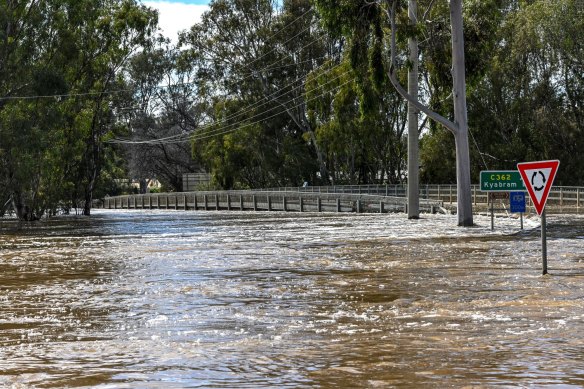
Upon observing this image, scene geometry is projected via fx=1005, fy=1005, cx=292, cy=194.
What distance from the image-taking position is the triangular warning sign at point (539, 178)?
15359mm

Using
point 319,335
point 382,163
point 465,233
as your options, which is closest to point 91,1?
point 382,163

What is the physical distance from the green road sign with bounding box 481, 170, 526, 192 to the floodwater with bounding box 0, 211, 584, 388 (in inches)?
225

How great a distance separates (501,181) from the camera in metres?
29.0

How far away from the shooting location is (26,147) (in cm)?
4988

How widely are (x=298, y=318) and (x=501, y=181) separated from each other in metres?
18.0

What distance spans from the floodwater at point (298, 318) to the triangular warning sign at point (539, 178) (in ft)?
4.18

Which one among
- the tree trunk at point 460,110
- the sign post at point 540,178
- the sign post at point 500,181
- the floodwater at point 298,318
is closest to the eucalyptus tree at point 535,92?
the tree trunk at point 460,110

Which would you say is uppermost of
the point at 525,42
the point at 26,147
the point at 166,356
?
the point at 525,42

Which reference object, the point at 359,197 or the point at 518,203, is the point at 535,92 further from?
the point at 518,203

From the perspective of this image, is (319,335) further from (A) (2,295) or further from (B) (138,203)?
(B) (138,203)

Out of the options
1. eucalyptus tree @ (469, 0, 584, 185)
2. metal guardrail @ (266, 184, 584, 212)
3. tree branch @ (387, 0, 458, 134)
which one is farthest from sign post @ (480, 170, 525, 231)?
eucalyptus tree @ (469, 0, 584, 185)

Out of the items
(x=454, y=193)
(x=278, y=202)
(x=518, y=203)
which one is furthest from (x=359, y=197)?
(x=518, y=203)

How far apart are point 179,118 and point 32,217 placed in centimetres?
4724

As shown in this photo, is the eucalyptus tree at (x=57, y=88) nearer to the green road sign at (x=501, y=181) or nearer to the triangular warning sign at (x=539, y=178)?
the green road sign at (x=501, y=181)
